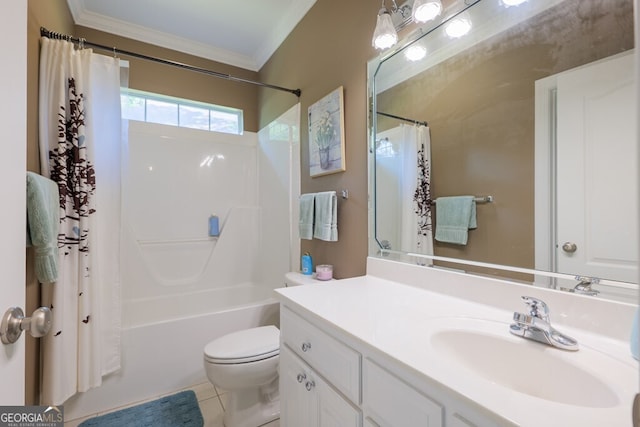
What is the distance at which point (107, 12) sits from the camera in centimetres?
219

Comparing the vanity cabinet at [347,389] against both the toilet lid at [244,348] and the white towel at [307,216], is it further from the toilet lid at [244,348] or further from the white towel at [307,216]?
the white towel at [307,216]

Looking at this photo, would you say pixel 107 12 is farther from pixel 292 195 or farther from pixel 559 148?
pixel 559 148

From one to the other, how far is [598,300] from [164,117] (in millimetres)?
3064

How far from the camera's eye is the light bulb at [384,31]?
1.28 meters

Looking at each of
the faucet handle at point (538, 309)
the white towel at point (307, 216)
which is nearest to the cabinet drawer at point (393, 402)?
the faucet handle at point (538, 309)

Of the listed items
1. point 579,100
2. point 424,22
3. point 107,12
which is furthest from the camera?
point 107,12

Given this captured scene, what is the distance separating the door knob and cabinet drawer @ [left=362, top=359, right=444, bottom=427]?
722 mm

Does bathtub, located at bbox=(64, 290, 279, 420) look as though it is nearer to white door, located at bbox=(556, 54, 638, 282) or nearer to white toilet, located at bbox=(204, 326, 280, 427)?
white toilet, located at bbox=(204, 326, 280, 427)

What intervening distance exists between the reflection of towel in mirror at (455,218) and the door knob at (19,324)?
1.24 meters

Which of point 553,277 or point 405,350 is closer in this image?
point 405,350

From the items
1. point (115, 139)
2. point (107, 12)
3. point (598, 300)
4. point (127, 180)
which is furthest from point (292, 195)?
point (107, 12)

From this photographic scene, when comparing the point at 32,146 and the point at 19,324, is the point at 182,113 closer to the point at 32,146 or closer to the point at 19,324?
the point at 32,146

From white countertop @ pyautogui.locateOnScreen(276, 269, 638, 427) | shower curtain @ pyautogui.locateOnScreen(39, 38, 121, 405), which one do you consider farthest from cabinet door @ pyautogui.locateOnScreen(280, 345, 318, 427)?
shower curtain @ pyautogui.locateOnScreen(39, 38, 121, 405)

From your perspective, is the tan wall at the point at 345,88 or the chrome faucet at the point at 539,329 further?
the tan wall at the point at 345,88
